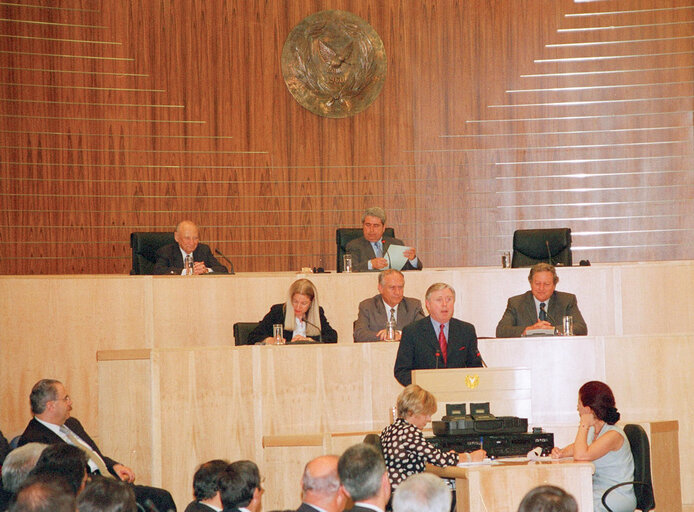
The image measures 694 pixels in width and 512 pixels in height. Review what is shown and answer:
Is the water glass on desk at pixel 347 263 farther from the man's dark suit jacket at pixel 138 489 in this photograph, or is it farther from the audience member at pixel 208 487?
the audience member at pixel 208 487

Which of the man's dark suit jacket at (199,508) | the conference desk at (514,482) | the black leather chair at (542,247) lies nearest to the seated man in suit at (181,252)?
the black leather chair at (542,247)

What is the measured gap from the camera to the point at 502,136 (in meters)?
8.86

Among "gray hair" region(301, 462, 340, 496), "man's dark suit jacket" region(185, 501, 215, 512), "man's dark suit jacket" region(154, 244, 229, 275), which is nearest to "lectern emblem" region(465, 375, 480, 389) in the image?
"man's dark suit jacket" region(185, 501, 215, 512)

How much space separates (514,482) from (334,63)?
5.71m

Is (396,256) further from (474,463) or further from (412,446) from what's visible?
(474,463)

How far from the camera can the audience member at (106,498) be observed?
2849 millimetres

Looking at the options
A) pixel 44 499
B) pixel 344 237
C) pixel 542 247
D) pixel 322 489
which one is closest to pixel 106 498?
pixel 44 499

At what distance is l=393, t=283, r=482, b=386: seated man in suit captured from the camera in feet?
17.3

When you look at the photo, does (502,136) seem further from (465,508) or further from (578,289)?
(465,508)

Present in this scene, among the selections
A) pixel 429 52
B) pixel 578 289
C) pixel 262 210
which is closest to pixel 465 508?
pixel 578 289

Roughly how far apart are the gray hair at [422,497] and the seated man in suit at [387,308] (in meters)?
3.30

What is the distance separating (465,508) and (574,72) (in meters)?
5.81

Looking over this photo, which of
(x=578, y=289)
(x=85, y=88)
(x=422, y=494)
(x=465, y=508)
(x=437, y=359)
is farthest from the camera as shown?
(x=85, y=88)

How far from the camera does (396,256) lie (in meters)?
6.99
